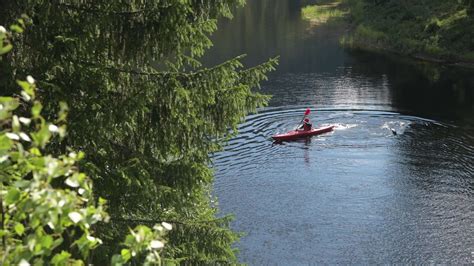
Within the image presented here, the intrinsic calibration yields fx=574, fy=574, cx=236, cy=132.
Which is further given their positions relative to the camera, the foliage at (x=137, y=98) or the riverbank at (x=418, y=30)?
the riverbank at (x=418, y=30)

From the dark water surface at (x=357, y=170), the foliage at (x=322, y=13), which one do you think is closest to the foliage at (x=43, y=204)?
the dark water surface at (x=357, y=170)

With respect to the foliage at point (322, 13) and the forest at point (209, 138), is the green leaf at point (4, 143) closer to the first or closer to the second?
the forest at point (209, 138)

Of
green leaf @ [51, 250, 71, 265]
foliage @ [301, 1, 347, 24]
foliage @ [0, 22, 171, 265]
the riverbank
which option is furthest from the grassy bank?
green leaf @ [51, 250, 71, 265]

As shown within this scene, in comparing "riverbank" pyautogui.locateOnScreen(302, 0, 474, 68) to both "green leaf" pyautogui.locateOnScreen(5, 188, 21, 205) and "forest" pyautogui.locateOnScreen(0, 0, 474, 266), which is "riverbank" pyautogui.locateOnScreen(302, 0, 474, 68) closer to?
"forest" pyautogui.locateOnScreen(0, 0, 474, 266)

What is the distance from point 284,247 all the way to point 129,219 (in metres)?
12.4

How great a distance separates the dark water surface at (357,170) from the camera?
2023 centimetres

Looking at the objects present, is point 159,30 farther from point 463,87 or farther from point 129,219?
point 463,87

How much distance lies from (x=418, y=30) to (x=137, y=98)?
174ft

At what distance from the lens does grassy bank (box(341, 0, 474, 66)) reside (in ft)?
167

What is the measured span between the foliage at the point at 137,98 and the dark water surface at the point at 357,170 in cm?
1107

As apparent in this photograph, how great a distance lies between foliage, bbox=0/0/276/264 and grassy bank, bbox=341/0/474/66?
45.2 metres

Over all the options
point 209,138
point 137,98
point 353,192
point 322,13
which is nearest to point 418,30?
point 322,13

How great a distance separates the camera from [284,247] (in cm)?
2008

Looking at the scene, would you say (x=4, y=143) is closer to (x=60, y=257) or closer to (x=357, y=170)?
(x=60, y=257)
